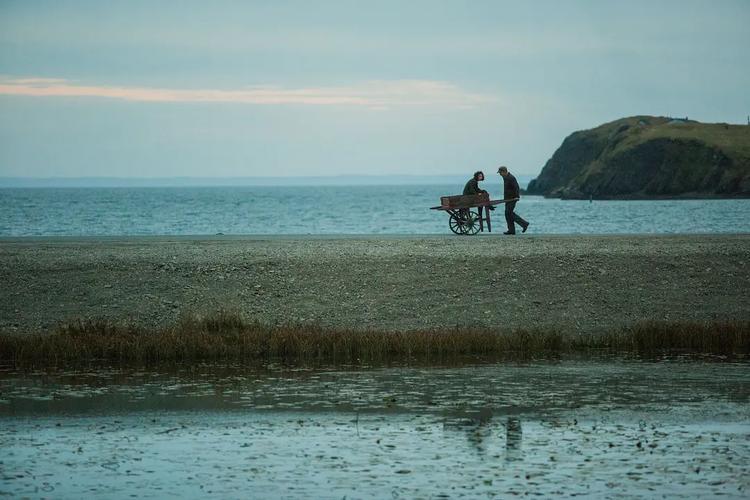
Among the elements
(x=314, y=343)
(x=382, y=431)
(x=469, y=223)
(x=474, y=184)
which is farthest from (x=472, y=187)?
(x=382, y=431)

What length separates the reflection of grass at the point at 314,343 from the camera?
2106cm

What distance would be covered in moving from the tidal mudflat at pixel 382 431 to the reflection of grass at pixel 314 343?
1351mm

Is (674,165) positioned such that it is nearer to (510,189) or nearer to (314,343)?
(510,189)

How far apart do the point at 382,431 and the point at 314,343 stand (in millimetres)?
7520

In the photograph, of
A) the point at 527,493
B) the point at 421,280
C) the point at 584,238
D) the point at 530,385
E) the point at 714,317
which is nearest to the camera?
the point at 527,493

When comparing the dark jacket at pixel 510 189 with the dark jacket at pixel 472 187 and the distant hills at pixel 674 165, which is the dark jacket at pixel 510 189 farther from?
the distant hills at pixel 674 165

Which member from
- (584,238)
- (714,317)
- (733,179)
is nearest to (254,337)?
(714,317)

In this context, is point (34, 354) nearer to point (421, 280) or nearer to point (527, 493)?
point (421, 280)

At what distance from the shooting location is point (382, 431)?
14.1m

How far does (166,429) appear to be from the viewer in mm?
14453

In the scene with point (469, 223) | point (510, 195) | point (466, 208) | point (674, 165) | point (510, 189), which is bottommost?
point (469, 223)

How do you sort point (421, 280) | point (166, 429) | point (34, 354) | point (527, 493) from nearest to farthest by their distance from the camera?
point (527, 493) < point (166, 429) < point (34, 354) < point (421, 280)

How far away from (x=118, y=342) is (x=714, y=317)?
43.9ft

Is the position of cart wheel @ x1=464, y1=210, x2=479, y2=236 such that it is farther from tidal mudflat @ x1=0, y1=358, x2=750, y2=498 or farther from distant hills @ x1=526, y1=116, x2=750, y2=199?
distant hills @ x1=526, y1=116, x2=750, y2=199
